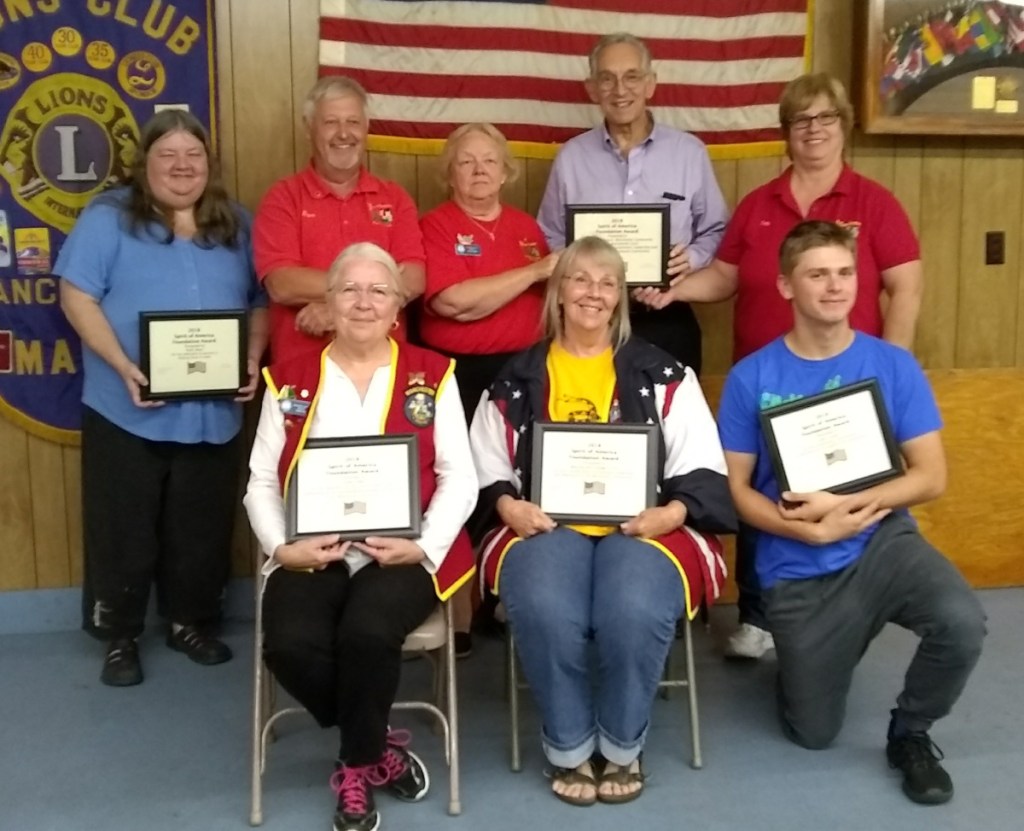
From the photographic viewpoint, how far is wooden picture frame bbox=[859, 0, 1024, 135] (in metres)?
3.54

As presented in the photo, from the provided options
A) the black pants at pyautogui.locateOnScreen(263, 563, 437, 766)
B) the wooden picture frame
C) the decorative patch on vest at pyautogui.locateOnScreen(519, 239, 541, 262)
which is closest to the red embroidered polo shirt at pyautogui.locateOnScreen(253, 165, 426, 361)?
the decorative patch on vest at pyautogui.locateOnScreen(519, 239, 541, 262)

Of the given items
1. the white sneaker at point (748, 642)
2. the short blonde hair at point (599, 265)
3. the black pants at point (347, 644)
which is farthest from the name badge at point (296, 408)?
the white sneaker at point (748, 642)

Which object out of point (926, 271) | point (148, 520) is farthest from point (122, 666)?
point (926, 271)

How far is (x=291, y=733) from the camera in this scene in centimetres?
275

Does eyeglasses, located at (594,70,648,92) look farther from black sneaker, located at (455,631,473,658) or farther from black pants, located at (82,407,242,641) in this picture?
black sneaker, located at (455,631,473,658)

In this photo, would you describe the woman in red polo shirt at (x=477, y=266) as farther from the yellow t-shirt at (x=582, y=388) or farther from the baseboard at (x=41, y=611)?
the baseboard at (x=41, y=611)

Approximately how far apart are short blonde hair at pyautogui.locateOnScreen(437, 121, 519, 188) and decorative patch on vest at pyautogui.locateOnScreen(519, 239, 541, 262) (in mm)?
185

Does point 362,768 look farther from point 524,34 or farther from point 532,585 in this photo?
point 524,34

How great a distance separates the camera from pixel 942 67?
361 centimetres

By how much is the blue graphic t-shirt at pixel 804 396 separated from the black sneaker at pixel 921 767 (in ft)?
1.36

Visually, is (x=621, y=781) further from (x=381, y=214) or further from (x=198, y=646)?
(x=381, y=214)

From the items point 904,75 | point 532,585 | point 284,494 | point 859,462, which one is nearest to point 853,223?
point 859,462

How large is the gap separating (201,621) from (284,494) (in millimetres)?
1018

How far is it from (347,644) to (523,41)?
2.04 m
